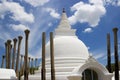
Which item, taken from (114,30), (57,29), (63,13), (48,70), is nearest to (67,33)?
(57,29)

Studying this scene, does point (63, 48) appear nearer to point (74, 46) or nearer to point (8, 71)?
point (74, 46)

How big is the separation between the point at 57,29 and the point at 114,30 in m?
13.5

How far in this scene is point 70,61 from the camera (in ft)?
114

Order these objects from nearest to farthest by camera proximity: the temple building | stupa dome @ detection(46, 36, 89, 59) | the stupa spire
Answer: the temple building < stupa dome @ detection(46, 36, 89, 59) < the stupa spire

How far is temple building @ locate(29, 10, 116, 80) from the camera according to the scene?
30.5m

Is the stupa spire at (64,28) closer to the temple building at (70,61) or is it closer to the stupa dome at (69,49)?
the temple building at (70,61)

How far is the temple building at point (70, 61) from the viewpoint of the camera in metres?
30.5

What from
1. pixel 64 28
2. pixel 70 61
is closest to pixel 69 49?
pixel 70 61

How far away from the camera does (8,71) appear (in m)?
31.3

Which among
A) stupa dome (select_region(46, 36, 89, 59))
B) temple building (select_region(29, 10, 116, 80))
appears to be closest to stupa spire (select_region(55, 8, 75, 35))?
temple building (select_region(29, 10, 116, 80))

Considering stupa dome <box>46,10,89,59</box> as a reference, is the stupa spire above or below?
above

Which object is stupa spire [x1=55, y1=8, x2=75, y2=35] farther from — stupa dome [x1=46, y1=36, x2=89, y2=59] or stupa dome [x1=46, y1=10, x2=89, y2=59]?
stupa dome [x1=46, y1=36, x2=89, y2=59]

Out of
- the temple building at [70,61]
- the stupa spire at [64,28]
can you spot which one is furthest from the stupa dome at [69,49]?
the stupa spire at [64,28]

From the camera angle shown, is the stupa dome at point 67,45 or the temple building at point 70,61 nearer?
the temple building at point 70,61
